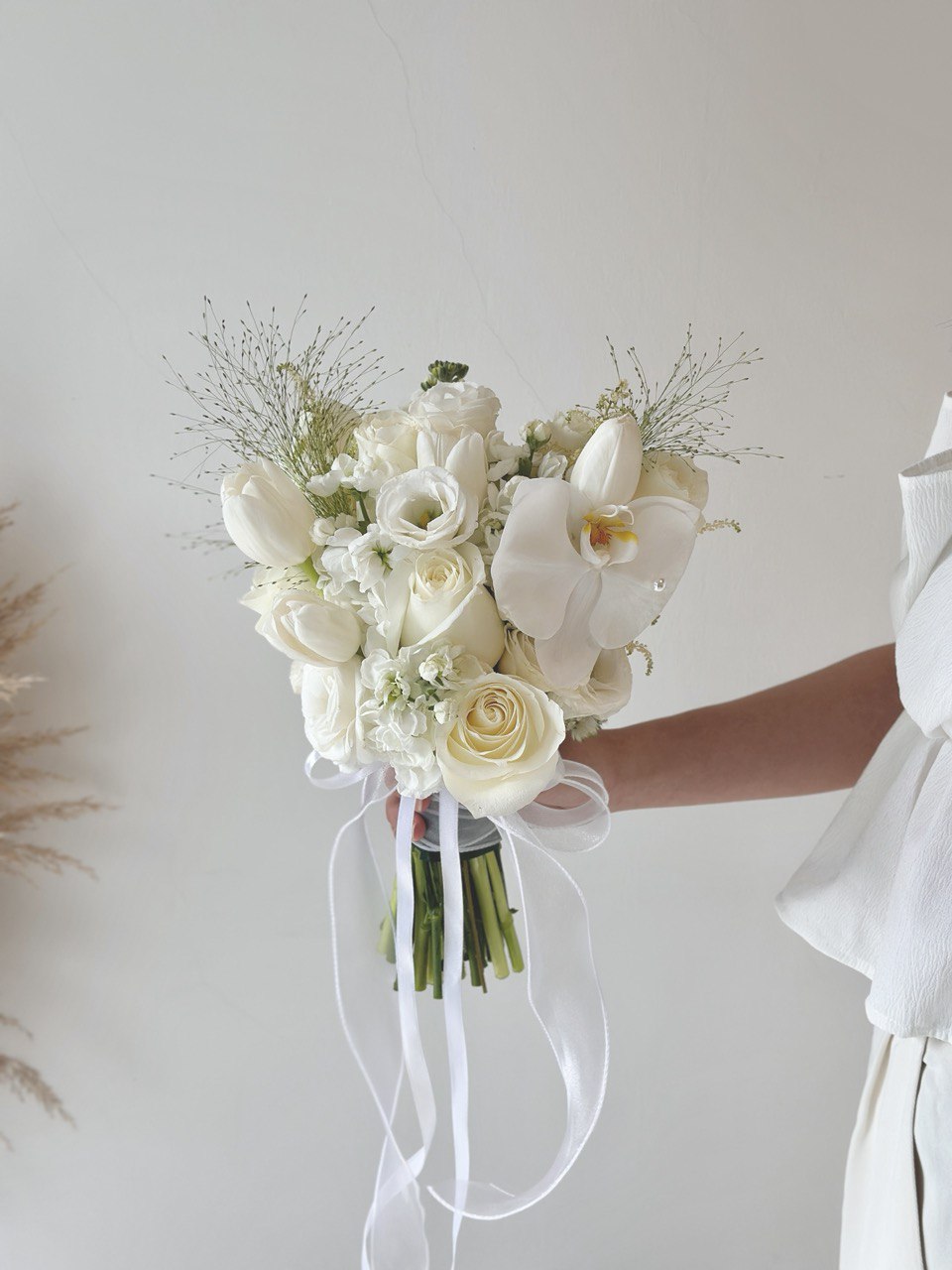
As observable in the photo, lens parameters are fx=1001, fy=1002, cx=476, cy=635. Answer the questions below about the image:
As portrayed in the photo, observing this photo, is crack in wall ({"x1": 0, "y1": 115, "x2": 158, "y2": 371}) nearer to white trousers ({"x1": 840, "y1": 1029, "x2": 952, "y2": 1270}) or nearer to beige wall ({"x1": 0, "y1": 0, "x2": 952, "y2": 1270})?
beige wall ({"x1": 0, "y1": 0, "x2": 952, "y2": 1270})

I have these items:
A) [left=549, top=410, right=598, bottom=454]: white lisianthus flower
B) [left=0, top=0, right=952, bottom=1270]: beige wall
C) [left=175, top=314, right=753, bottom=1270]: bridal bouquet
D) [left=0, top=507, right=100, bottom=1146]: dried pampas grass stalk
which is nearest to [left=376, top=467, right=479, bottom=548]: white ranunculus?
[left=175, top=314, right=753, bottom=1270]: bridal bouquet

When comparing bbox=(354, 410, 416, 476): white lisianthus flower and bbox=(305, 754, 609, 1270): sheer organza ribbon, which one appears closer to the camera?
bbox=(354, 410, 416, 476): white lisianthus flower

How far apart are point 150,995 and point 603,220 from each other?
119 centimetres

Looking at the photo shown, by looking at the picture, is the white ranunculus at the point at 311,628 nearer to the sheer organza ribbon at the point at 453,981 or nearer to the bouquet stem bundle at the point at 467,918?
the sheer organza ribbon at the point at 453,981

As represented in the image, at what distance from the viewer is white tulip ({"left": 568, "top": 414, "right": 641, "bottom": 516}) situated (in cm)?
78

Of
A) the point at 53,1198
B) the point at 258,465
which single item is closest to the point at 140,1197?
the point at 53,1198

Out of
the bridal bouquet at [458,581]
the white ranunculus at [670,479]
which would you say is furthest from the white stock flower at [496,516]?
the white ranunculus at [670,479]

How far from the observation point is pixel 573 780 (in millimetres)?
924

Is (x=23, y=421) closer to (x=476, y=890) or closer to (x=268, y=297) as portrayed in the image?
(x=268, y=297)

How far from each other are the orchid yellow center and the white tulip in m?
0.01

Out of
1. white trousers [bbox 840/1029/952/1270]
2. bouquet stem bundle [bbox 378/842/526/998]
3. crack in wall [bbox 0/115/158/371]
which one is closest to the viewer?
white trousers [bbox 840/1029/952/1270]

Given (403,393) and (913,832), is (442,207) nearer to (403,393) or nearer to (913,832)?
(403,393)

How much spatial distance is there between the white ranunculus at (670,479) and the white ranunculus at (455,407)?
14cm

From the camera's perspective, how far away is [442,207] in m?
1.26
